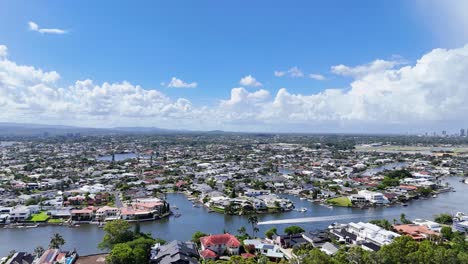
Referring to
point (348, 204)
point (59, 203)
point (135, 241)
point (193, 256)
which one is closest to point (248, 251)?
point (193, 256)

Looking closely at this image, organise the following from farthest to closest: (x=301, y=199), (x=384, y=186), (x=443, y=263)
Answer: (x=384, y=186), (x=301, y=199), (x=443, y=263)

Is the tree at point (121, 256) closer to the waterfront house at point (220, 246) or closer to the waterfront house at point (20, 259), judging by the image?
the waterfront house at point (220, 246)

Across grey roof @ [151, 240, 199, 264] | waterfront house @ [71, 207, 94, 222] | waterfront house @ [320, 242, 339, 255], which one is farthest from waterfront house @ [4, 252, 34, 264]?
waterfront house @ [320, 242, 339, 255]

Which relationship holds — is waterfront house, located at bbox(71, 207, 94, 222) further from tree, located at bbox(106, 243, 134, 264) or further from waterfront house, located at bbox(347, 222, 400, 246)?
waterfront house, located at bbox(347, 222, 400, 246)

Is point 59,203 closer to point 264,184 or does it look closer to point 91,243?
point 91,243

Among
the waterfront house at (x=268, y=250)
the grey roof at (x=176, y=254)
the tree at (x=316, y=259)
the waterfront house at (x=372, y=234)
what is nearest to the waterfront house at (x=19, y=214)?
the grey roof at (x=176, y=254)

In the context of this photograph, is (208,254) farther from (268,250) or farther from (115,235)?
(115,235)

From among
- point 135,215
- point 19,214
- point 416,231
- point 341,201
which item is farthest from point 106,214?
point 416,231
